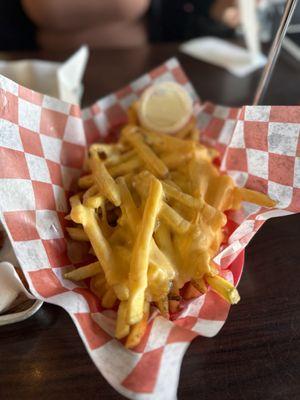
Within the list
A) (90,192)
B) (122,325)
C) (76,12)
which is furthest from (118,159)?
(76,12)

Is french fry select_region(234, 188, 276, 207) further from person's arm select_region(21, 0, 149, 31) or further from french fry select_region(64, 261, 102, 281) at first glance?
person's arm select_region(21, 0, 149, 31)

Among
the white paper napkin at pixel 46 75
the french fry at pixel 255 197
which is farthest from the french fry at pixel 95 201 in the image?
the white paper napkin at pixel 46 75

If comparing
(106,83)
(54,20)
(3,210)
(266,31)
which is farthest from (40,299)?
(266,31)

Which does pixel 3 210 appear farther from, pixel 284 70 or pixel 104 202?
pixel 284 70

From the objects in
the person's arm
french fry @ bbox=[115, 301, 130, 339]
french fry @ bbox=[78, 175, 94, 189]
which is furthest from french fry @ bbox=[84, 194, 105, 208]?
the person's arm

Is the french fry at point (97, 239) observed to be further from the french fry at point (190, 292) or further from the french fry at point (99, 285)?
the french fry at point (190, 292)

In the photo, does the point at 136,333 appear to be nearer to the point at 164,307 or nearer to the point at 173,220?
the point at 164,307
